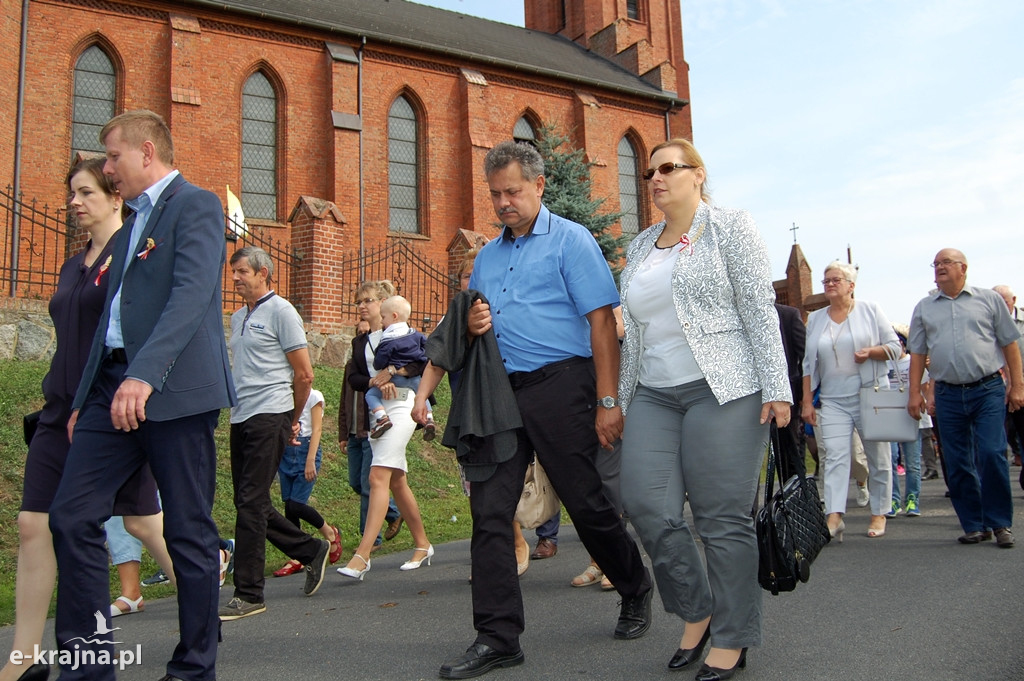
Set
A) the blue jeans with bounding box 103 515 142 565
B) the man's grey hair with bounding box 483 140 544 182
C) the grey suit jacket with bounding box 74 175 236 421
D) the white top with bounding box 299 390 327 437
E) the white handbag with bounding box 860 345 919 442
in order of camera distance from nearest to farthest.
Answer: the grey suit jacket with bounding box 74 175 236 421 → the man's grey hair with bounding box 483 140 544 182 → the blue jeans with bounding box 103 515 142 565 → the white handbag with bounding box 860 345 919 442 → the white top with bounding box 299 390 327 437

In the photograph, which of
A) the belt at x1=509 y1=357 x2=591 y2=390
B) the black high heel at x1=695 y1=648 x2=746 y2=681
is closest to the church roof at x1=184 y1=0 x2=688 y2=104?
the belt at x1=509 y1=357 x2=591 y2=390

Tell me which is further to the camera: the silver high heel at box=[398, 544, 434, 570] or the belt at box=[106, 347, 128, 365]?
the silver high heel at box=[398, 544, 434, 570]

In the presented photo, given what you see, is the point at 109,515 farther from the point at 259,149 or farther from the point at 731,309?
the point at 259,149

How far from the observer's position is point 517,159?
4.27 m

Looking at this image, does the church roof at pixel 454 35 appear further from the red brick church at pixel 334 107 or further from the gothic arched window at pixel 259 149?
the gothic arched window at pixel 259 149

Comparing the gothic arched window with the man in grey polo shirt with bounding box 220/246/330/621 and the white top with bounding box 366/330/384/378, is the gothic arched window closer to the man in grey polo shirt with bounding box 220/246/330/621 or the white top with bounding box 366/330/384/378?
the white top with bounding box 366/330/384/378

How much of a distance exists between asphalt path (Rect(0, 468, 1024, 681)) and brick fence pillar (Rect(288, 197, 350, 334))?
8.60 m

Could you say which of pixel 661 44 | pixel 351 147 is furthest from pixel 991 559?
pixel 661 44

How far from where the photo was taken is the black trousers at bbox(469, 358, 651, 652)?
385 centimetres

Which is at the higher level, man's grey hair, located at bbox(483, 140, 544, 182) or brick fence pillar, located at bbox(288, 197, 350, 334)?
brick fence pillar, located at bbox(288, 197, 350, 334)

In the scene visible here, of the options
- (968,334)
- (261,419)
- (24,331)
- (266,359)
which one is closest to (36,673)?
(261,419)

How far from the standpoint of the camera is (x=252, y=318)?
5.52 metres

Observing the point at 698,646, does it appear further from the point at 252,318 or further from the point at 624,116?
the point at 624,116

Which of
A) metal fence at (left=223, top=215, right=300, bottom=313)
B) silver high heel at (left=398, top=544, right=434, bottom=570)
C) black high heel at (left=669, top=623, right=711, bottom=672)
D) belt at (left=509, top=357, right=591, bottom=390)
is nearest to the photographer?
black high heel at (left=669, top=623, right=711, bottom=672)
